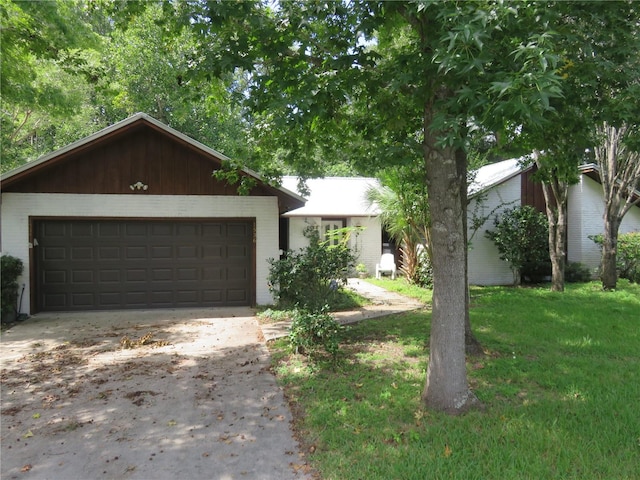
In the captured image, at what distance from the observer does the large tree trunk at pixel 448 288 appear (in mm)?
4355

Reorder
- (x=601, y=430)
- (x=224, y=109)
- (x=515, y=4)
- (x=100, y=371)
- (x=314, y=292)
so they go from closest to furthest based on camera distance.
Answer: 1. (x=515, y=4)
2. (x=601, y=430)
3. (x=100, y=371)
4. (x=224, y=109)
5. (x=314, y=292)

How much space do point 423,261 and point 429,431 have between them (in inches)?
404

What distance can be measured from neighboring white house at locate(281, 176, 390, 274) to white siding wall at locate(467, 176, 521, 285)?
368cm

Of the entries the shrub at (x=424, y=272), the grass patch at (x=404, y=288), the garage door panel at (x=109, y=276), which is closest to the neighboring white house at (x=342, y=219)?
the grass patch at (x=404, y=288)

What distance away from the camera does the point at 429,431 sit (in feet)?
12.9

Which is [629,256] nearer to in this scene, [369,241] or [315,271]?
[369,241]

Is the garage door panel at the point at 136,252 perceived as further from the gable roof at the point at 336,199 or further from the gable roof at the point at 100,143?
the gable roof at the point at 336,199

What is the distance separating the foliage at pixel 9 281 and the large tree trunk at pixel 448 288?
896 cm

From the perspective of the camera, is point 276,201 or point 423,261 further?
point 423,261

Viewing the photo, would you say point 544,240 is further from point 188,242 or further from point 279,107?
point 279,107

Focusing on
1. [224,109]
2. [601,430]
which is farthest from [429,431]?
[224,109]

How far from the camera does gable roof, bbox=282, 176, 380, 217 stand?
16.6 meters

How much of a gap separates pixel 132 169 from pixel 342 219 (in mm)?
9059

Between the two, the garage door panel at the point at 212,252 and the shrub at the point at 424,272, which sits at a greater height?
the garage door panel at the point at 212,252
